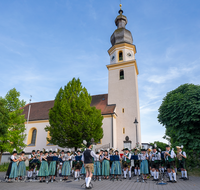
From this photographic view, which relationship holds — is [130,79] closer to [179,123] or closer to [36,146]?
[179,123]

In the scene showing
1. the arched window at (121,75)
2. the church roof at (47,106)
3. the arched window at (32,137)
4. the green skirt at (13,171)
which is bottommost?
the green skirt at (13,171)

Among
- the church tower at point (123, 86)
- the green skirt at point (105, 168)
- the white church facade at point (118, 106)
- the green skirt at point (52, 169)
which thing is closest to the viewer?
the green skirt at point (52, 169)

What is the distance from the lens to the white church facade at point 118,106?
80.3 feet

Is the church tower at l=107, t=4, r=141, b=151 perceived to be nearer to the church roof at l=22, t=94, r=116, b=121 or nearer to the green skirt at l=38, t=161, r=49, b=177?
the church roof at l=22, t=94, r=116, b=121

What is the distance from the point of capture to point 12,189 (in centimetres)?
736

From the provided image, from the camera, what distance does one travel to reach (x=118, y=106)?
88.0 feet

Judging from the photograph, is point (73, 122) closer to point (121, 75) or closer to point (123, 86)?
point (123, 86)

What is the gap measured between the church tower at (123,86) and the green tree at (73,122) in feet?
19.2

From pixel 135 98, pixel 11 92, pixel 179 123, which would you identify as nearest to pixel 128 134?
pixel 135 98

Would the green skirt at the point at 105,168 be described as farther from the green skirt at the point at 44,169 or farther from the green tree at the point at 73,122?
the green tree at the point at 73,122

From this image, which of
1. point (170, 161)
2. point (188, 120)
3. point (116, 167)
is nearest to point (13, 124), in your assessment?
point (116, 167)

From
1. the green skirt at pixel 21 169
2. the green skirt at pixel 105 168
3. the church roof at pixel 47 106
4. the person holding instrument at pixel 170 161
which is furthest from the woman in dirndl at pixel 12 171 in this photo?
the church roof at pixel 47 106

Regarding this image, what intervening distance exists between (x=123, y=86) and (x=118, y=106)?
3.54 metres

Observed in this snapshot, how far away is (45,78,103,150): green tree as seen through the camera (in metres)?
18.7
